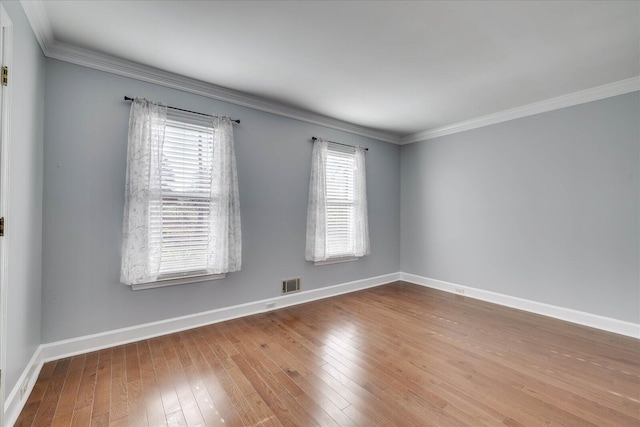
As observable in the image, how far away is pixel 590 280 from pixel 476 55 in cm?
289

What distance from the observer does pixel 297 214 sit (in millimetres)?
3836

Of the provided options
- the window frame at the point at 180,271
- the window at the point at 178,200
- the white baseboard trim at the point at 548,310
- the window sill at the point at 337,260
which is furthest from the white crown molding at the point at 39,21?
the white baseboard trim at the point at 548,310

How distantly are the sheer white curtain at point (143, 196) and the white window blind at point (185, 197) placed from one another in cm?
9

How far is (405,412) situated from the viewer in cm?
174

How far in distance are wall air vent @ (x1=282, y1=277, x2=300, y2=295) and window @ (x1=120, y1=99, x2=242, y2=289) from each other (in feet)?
2.61

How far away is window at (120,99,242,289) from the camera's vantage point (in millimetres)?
2578

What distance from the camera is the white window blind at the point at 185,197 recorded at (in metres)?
2.80

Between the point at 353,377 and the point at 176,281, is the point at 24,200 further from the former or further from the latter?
the point at 353,377

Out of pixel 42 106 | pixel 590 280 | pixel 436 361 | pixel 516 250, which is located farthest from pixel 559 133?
pixel 42 106

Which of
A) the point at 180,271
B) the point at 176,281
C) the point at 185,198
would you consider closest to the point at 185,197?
the point at 185,198

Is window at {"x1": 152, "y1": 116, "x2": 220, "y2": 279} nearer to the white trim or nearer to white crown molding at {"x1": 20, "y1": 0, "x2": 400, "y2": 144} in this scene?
white crown molding at {"x1": 20, "y1": 0, "x2": 400, "y2": 144}

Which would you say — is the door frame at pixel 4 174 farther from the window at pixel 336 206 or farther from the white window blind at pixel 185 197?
the window at pixel 336 206


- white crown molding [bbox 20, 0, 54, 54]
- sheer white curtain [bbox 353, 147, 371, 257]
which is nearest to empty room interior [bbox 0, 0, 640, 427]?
white crown molding [bbox 20, 0, 54, 54]

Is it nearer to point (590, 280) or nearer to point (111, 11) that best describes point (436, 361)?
point (590, 280)
